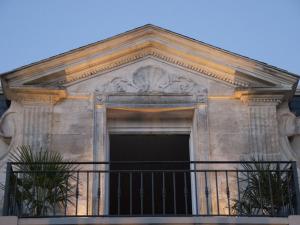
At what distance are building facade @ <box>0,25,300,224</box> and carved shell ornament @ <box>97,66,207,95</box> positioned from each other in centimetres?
2

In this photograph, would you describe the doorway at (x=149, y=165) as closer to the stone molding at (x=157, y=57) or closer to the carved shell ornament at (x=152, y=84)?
the carved shell ornament at (x=152, y=84)

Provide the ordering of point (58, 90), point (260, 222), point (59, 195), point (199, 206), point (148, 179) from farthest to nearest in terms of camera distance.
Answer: point (148, 179)
point (58, 90)
point (199, 206)
point (59, 195)
point (260, 222)

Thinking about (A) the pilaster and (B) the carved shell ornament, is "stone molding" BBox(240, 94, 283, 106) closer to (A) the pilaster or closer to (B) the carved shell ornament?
(A) the pilaster

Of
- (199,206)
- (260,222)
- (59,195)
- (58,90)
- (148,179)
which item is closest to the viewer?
(260,222)

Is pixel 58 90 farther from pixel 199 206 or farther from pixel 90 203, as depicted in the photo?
pixel 199 206

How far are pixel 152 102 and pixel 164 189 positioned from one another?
2.06 m

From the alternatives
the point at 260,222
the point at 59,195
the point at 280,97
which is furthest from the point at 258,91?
the point at 59,195

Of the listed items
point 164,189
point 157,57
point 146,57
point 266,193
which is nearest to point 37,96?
point 146,57

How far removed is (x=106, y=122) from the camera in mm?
12141

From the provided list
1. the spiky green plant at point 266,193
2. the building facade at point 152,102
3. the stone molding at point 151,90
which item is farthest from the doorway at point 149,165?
the spiky green plant at point 266,193

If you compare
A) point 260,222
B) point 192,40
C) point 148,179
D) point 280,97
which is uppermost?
point 192,40

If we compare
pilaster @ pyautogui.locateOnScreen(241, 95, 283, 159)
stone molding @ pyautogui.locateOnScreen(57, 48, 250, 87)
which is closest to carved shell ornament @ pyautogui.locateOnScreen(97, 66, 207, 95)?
stone molding @ pyautogui.locateOnScreen(57, 48, 250, 87)

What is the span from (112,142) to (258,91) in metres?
2.62

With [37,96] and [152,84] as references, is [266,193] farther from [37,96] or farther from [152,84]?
[37,96]
